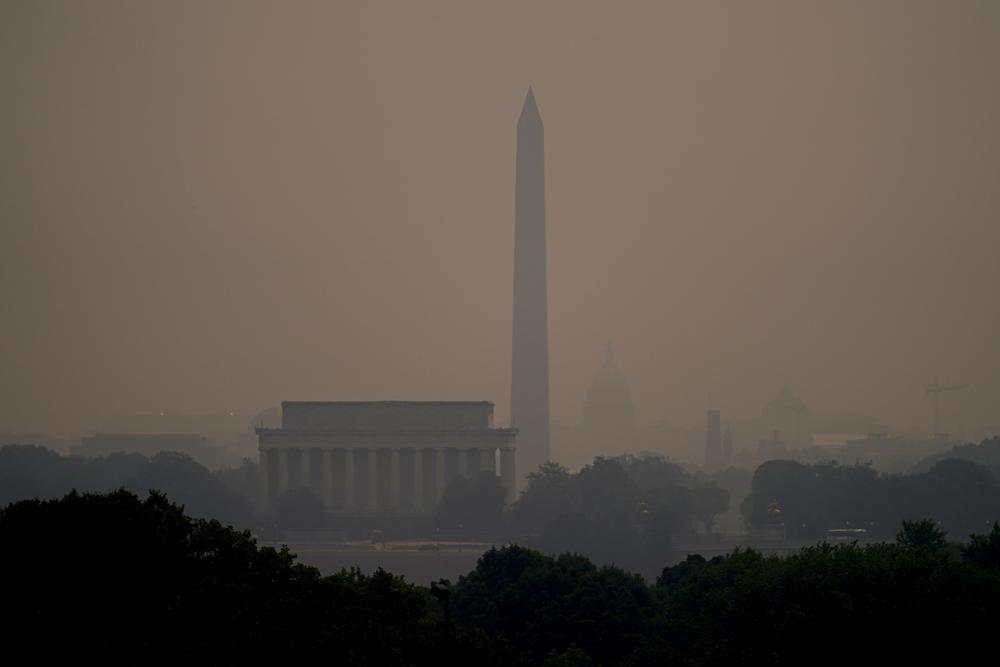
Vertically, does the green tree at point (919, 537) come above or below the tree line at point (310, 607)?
above

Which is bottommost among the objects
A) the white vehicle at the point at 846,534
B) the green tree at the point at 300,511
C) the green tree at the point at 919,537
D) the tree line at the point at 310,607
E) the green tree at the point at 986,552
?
the tree line at the point at 310,607

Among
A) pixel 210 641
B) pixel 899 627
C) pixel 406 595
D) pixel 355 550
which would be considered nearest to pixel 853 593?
pixel 899 627

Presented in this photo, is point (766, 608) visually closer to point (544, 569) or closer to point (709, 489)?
point (544, 569)

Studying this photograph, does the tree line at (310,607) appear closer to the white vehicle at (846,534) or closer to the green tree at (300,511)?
the white vehicle at (846,534)

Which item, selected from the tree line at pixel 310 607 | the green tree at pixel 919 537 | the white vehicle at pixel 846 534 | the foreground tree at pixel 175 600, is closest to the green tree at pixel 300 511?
the white vehicle at pixel 846 534

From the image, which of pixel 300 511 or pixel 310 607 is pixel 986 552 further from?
pixel 300 511

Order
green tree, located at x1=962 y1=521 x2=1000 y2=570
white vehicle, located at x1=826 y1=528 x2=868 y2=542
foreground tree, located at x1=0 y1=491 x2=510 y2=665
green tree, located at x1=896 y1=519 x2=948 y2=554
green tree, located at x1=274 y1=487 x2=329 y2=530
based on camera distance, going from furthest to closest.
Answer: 1. green tree, located at x1=274 y1=487 x2=329 y2=530
2. white vehicle, located at x1=826 y1=528 x2=868 y2=542
3. green tree, located at x1=896 y1=519 x2=948 y2=554
4. green tree, located at x1=962 y1=521 x2=1000 y2=570
5. foreground tree, located at x1=0 y1=491 x2=510 y2=665

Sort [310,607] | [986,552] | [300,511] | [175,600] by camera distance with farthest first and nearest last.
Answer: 1. [300,511]
2. [986,552]
3. [310,607]
4. [175,600]

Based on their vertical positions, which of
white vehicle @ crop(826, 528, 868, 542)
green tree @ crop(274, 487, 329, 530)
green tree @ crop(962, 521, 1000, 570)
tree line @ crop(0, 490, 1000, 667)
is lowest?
tree line @ crop(0, 490, 1000, 667)

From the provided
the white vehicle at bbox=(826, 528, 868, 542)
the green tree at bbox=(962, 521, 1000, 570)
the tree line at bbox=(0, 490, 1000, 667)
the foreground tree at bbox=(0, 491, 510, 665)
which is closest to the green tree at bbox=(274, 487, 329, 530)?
the white vehicle at bbox=(826, 528, 868, 542)

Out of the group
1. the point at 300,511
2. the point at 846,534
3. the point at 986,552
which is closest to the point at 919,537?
the point at 986,552

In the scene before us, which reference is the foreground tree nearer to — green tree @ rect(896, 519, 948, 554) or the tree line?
the tree line
